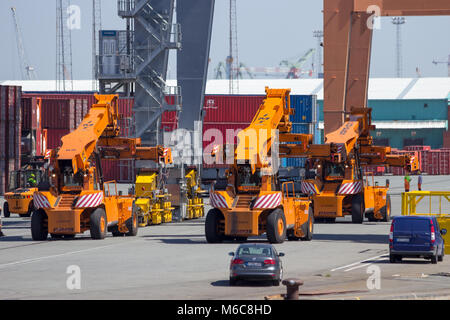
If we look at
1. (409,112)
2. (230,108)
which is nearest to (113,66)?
(230,108)

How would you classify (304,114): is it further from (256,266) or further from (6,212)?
(256,266)

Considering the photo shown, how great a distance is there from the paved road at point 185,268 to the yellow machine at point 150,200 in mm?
3349

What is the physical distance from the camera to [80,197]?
119 feet

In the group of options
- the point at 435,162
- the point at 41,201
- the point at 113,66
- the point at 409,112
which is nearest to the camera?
the point at 41,201

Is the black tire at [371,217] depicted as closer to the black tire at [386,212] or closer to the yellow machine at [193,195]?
the black tire at [386,212]

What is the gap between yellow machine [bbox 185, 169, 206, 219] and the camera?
48.9 m

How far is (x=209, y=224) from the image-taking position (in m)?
35.0

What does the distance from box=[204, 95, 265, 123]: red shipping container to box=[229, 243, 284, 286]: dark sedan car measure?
6382 centimetres

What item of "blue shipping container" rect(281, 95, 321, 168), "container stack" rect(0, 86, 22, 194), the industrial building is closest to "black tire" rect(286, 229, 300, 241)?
"container stack" rect(0, 86, 22, 194)

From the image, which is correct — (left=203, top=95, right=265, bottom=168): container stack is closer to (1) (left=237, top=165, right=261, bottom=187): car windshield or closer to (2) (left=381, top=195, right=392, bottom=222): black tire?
(2) (left=381, top=195, right=392, bottom=222): black tire

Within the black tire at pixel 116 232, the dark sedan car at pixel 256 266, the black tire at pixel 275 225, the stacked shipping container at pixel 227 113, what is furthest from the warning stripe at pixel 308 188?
the stacked shipping container at pixel 227 113

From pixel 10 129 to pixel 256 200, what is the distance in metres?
40.6

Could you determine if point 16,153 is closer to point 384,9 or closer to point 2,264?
point 384,9
